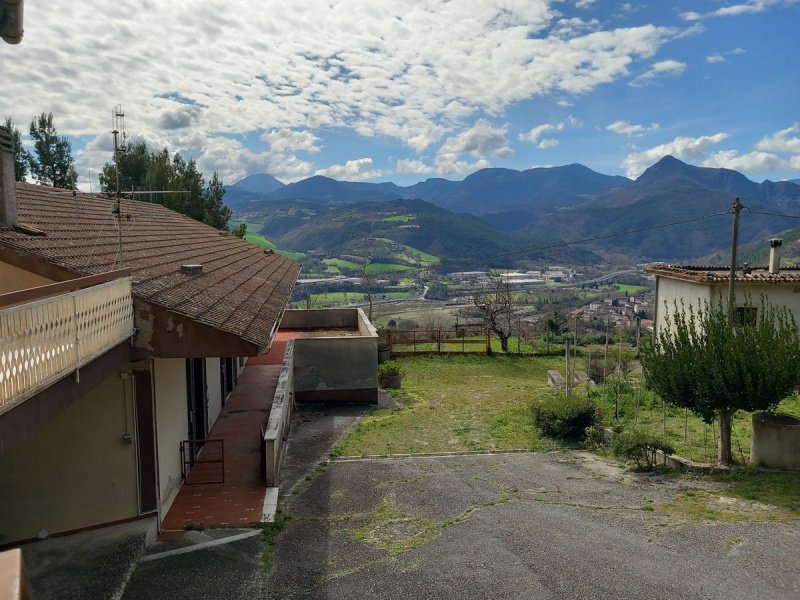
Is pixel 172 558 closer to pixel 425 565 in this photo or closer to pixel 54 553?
pixel 54 553

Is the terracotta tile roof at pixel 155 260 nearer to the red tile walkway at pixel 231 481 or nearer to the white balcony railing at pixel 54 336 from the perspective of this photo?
the white balcony railing at pixel 54 336

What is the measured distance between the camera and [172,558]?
704cm

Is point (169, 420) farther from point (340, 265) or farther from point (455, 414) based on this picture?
point (340, 265)

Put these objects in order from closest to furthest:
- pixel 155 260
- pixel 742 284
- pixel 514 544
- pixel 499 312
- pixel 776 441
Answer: pixel 514 544 < pixel 155 260 < pixel 776 441 < pixel 742 284 < pixel 499 312

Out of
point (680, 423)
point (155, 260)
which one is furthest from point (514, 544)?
point (680, 423)

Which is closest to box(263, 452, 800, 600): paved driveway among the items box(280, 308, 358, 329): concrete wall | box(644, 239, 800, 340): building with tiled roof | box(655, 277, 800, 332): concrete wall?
box(644, 239, 800, 340): building with tiled roof

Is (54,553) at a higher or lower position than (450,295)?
higher

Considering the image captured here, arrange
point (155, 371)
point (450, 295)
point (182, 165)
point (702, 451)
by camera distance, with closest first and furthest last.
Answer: point (155, 371) → point (702, 451) → point (182, 165) → point (450, 295)

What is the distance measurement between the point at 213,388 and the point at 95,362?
22.9 feet

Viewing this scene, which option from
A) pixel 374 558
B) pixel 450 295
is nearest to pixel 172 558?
pixel 374 558

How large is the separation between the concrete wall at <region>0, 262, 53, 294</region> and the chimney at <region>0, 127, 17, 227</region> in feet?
4.45

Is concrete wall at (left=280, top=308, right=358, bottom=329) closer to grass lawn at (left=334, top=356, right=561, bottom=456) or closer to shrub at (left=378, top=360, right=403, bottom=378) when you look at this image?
shrub at (left=378, top=360, right=403, bottom=378)

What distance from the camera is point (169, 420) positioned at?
8609 millimetres

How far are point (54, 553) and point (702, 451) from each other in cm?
1169
